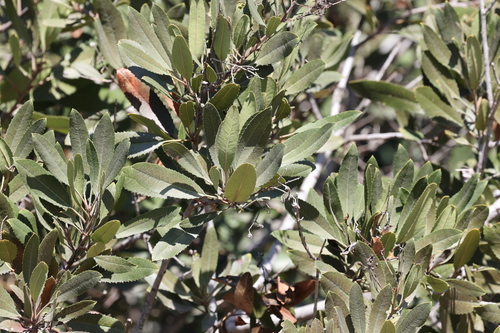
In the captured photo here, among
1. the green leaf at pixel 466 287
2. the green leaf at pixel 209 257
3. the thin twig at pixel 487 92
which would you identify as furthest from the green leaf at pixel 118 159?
the thin twig at pixel 487 92

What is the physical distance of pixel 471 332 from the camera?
4.52 feet

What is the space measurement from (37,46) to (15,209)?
0.93m

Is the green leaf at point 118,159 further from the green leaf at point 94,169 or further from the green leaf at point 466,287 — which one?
the green leaf at point 466,287

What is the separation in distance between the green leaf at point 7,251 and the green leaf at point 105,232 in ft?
0.54

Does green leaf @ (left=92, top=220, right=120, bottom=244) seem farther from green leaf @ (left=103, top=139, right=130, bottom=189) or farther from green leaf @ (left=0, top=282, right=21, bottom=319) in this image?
green leaf @ (left=0, top=282, right=21, bottom=319)

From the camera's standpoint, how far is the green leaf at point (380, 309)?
1064mm

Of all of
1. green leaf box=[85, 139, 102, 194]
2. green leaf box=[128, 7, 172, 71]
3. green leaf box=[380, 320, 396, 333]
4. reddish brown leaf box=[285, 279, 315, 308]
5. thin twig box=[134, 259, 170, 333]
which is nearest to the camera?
green leaf box=[380, 320, 396, 333]

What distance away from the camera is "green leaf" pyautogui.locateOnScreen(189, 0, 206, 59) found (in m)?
1.17

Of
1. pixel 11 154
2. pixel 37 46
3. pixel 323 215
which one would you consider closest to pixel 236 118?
pixel 323 215

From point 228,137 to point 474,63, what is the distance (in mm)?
941

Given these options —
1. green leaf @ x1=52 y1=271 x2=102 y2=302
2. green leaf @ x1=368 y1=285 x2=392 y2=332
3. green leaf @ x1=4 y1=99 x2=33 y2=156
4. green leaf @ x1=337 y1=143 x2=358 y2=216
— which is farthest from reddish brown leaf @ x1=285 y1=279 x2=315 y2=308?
green leaf @ x1=4 y1=99 x2=33 y2=156

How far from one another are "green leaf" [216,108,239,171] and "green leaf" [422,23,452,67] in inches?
36.2

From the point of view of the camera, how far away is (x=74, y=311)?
1105 millimetres

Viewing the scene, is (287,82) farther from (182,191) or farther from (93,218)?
(93,218)
